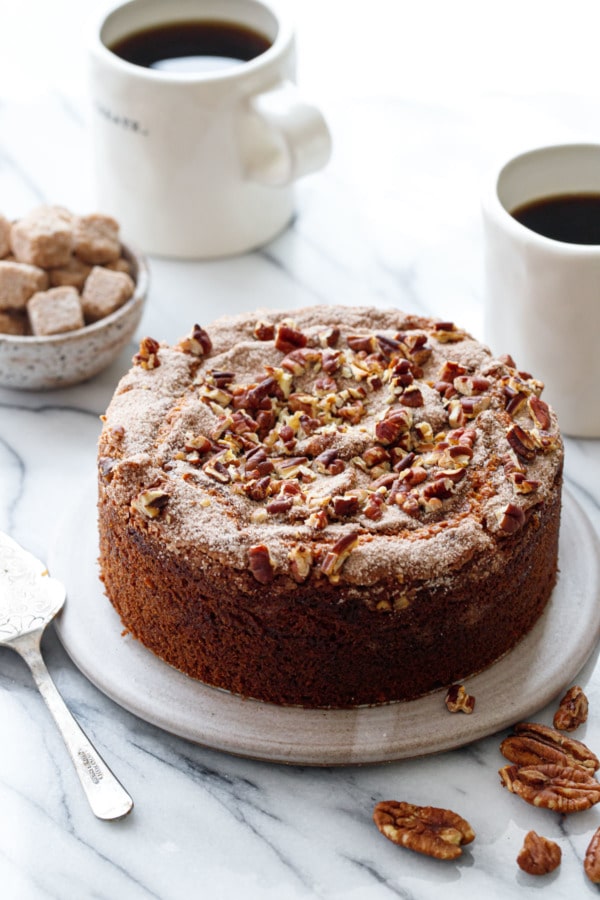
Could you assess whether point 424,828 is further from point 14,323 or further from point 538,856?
point 14,323

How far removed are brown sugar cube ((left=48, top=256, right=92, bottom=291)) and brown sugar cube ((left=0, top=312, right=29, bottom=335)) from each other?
92mm

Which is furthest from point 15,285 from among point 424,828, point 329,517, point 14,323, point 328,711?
point 424,828

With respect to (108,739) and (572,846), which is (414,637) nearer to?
(572,846)

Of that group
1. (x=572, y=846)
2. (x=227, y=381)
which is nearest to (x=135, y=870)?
(x=572, y=846)

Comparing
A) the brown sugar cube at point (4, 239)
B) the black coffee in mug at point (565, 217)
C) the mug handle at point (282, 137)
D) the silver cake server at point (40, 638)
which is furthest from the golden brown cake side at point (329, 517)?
the mug handle at point (282, 137)

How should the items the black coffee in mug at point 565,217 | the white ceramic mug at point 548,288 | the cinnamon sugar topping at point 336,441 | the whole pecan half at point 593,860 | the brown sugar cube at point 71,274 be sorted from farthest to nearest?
the brown sugar cube at point 71,274 → the black coffee in mug at point 565,217 → the white ceramic mug at point 548,288 → the cinnamon sugar topping at point 336,441 → the whole pecan half at point 593,860

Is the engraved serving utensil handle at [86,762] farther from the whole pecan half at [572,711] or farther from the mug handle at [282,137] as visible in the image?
the mug handle at [282,137]

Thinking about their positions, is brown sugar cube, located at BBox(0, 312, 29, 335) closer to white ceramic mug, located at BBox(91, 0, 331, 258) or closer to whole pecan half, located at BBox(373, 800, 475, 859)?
white ceramic mug, located at BBox(91, 0, 331, 258)

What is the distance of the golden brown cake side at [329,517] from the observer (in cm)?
165

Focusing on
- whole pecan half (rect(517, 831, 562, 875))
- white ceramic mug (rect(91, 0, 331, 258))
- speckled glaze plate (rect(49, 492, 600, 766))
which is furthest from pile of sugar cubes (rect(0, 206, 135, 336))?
whole pecan half (rect(517, 831, 562, 875))

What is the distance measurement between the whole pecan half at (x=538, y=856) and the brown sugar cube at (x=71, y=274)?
1.31 metres

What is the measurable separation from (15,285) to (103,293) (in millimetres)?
160

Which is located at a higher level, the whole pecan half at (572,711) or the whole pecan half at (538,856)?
the whole pecan half at (572,711)

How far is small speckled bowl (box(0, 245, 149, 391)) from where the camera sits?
7.23 ft
